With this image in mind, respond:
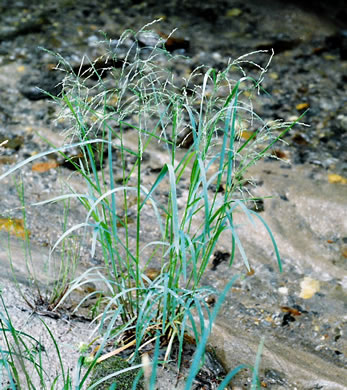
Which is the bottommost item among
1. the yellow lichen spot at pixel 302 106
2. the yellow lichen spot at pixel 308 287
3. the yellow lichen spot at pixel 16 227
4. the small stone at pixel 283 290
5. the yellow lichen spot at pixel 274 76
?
the small stone at pixel 283 290

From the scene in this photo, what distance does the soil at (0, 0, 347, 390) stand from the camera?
2064mm

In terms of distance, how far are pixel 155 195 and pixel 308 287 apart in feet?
3.04

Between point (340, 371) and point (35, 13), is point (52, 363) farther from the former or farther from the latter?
point (35, 13)

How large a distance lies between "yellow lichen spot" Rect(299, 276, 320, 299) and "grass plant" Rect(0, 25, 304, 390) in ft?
1.05

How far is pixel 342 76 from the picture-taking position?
3.94 metres

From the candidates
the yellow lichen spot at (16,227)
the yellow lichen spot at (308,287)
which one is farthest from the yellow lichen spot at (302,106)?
the yellow lichen spot at (16,227)

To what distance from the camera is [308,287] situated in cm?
248

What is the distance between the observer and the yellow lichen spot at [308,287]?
7.99 ft

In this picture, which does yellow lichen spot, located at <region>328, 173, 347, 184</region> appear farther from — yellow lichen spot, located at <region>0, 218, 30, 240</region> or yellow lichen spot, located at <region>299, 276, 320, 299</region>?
yellow lichen spot, located at <region>0, 218, 30, 240</region>

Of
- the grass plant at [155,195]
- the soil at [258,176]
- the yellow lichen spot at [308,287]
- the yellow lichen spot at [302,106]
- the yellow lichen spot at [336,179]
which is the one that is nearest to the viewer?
the grass plant at [155,195]

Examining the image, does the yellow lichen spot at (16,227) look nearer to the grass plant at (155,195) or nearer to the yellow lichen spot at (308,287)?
the grass plant at (155,195)

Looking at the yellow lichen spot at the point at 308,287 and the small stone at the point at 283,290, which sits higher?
the yellow lichen spot at the point at 308,287

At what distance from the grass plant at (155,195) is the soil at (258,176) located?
11 centimetres

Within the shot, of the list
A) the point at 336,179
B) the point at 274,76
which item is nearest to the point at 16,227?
the point at 336,179
